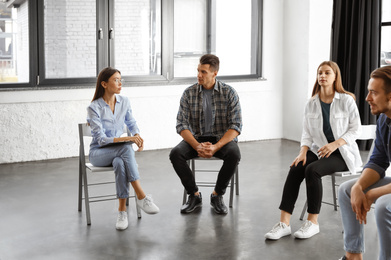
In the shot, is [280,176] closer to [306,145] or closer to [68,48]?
[306,145]

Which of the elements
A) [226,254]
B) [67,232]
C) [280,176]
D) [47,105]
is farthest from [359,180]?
[47,105]

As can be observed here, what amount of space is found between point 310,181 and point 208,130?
1.09 m

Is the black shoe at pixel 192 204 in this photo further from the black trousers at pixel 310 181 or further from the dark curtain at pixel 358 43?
the dark curtain at pixel 358 43

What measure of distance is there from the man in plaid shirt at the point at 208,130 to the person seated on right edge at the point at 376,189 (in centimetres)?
136

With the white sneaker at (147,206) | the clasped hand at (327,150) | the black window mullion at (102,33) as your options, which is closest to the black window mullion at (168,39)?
the black window mullion at (102,33)

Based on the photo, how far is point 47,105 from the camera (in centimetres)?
642

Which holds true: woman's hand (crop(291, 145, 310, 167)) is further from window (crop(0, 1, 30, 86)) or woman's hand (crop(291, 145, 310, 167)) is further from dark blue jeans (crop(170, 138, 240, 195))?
window (crop(0, 1, 30, 86))

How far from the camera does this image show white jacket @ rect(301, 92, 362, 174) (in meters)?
4.04

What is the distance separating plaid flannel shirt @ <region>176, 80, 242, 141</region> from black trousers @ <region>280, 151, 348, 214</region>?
2.68 ft

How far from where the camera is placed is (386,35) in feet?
22.7

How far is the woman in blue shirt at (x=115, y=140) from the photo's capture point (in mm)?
4156

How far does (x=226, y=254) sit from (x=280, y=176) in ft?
7.31

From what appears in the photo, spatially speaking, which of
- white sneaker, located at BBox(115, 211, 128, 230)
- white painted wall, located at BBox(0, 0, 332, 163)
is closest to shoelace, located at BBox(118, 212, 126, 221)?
white sneaker, located at BBox(115, 211, 128, 230)

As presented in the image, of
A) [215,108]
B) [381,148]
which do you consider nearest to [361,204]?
[381,148]
